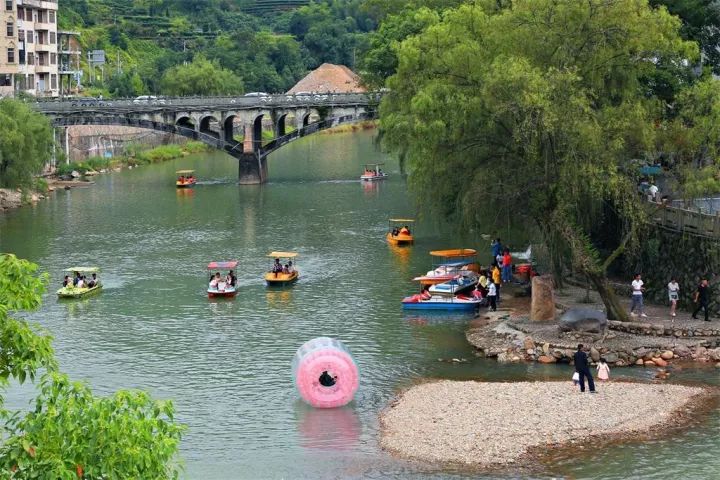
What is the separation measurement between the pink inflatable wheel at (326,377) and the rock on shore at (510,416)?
1612mm

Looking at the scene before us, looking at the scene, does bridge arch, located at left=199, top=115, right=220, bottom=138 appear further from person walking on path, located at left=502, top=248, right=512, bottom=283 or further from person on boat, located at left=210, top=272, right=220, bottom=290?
person walking on path, located at left=502, top=248, right=512, bottom=283

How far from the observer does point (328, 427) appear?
126ft

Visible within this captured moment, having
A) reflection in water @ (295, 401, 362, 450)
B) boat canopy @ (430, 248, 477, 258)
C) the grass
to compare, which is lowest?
reflection in water @ (295, 401, 362, 450)

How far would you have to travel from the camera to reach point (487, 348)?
46.9 m

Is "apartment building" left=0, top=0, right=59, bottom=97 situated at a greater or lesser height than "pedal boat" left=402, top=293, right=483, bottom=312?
greater

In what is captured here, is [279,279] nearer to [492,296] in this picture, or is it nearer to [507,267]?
[507,267]

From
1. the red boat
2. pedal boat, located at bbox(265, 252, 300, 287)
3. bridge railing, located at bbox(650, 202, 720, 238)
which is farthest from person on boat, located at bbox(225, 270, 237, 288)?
bridge railing, located at bbox(650, 202, 720, 238)

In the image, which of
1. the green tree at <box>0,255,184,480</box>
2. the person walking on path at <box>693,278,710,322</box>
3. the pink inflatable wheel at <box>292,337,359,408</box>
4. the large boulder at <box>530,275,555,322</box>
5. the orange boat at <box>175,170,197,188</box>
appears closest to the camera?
the green tree at <box>0,255,184,480</box>

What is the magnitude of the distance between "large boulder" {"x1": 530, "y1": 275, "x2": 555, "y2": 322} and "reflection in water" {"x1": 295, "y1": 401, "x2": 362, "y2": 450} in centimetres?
1207

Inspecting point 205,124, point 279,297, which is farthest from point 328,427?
point 205,124

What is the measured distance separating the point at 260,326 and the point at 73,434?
33.6 metres

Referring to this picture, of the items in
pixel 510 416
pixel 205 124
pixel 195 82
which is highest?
pixel 195 82

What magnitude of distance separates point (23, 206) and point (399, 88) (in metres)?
43.2

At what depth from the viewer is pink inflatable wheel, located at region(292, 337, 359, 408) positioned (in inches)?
1578
